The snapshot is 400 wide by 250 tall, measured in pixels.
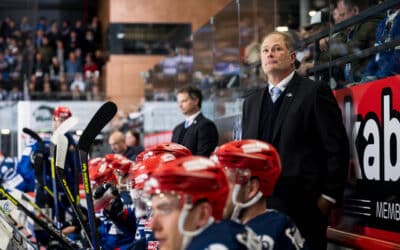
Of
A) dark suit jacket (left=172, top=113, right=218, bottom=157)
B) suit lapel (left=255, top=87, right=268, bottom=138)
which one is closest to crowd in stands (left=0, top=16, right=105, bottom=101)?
dark suit jacket (left=172, top=113, right=218, bottom=157)

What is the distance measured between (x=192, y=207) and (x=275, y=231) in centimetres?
60

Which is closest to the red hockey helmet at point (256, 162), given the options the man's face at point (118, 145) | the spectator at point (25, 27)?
the man's face at point (118, 145)

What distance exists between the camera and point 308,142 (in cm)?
365

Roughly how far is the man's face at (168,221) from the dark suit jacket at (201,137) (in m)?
3.39

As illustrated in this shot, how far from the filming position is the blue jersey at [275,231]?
8.78 ft

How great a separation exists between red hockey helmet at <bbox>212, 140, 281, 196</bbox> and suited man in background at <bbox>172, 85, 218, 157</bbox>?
2824mm

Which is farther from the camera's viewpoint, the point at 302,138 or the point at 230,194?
the point at 302,138

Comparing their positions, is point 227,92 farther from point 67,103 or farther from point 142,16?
point 142,16

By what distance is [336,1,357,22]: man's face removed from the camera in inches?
162

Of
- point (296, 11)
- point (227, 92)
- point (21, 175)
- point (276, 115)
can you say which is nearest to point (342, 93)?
point (276, 115)

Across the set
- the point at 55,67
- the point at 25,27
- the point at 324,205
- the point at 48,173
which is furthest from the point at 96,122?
the point at 55,67

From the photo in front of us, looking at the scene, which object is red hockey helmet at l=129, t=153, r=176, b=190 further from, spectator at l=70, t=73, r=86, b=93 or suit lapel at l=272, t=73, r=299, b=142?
spectator at l=70, t=73, r=86, b=93

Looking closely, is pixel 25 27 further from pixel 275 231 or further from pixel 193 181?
pixel 193 181

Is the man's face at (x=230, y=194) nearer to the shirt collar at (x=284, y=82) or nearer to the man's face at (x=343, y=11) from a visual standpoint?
the shirt collar at (x=284, y=82)
